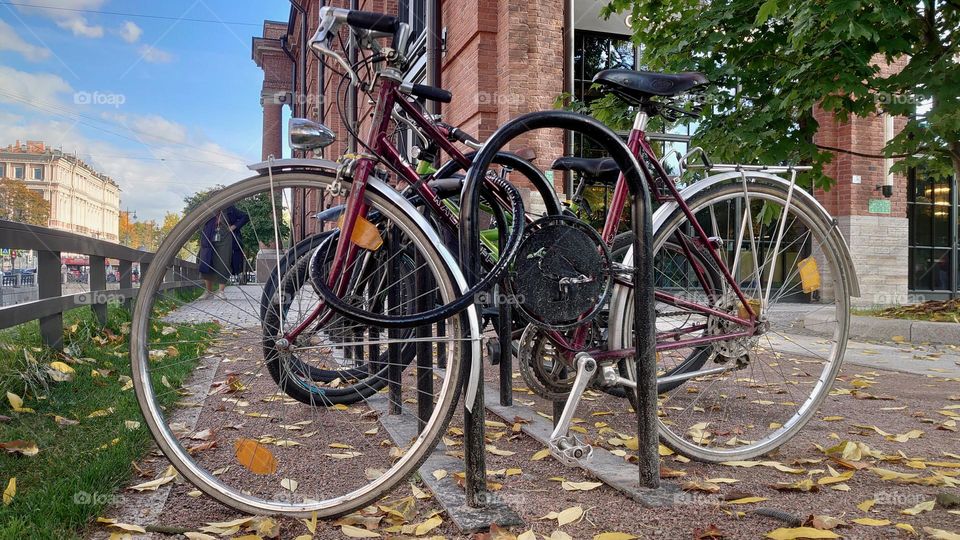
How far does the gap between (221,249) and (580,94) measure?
379 inches

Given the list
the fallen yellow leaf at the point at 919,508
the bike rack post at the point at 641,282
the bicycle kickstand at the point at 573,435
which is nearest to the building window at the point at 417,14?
the bike rack post at the point at 641,282

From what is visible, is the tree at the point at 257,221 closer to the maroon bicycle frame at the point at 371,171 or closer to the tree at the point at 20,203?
the maroon bicycle frame at the point at 371,171

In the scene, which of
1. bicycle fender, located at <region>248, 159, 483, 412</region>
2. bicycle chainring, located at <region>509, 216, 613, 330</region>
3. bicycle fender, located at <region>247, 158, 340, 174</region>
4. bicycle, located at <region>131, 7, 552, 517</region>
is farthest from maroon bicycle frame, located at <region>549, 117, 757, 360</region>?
bicycle fender, located at <region>247, 158, 340, 174</region>

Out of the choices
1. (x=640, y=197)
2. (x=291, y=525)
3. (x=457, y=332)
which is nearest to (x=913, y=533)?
(x=640, y=197)

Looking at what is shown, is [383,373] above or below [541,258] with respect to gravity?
below

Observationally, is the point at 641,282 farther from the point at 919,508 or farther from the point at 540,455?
the point at 919,508

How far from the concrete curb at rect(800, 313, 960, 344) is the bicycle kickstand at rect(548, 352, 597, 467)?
5205mm

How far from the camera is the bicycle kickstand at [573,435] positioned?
217 cm

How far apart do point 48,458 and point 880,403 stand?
4147mm

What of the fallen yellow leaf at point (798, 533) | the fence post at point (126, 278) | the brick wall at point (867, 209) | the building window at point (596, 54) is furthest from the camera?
the brick wall at point (867, 209)

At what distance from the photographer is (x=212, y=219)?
2.11 meters

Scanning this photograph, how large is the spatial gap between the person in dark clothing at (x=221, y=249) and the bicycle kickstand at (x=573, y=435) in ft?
3.94

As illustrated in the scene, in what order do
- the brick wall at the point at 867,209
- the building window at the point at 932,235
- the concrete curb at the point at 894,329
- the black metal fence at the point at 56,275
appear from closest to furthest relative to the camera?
the black metal fence at the point at 56,275
the concrete curb at the point at 894,329
the brick wall at the point at 867,209
the building window at the point at 932,235

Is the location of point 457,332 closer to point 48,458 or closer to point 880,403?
point 48,458
